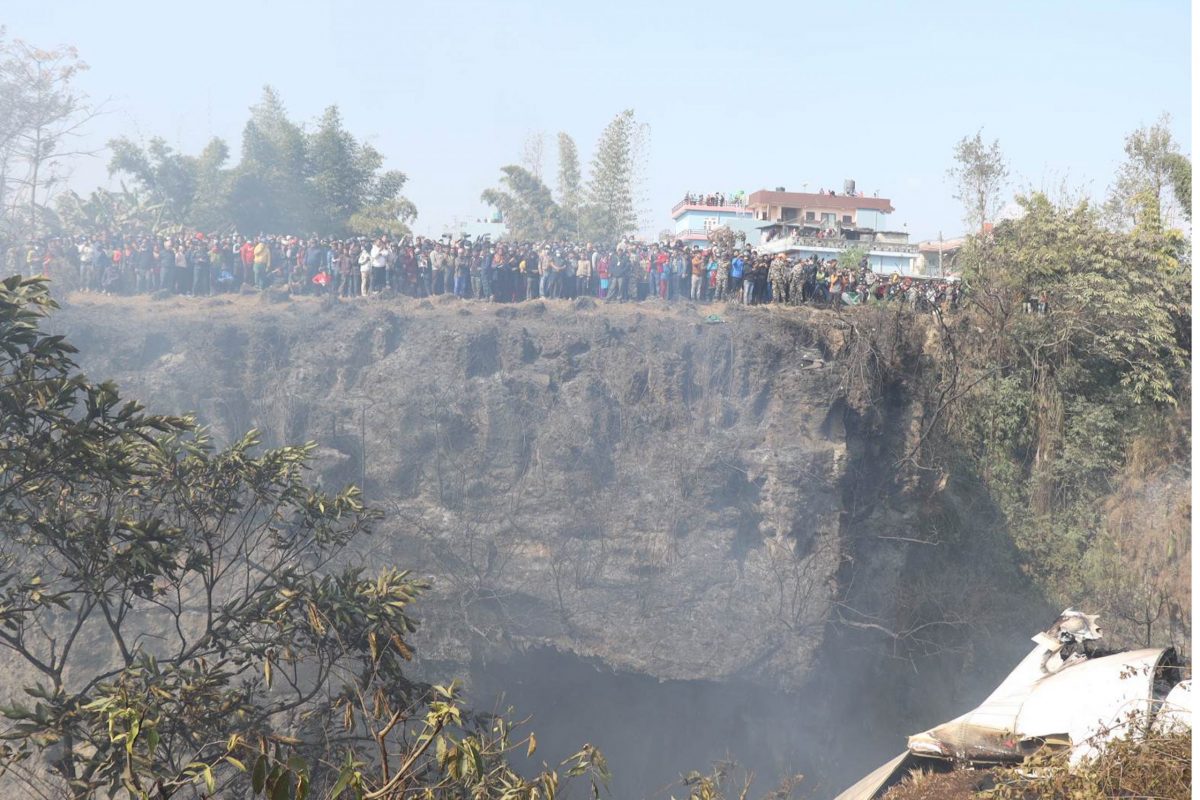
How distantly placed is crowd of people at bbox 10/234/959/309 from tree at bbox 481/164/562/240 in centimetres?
1198

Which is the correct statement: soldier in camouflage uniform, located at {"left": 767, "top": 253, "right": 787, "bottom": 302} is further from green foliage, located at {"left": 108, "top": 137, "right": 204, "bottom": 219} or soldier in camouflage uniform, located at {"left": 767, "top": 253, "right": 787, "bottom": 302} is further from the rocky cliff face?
green foliage, located at {"left": 108, "top": 137, "right": 204, "bottom": 219}

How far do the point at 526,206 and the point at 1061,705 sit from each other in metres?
29.0

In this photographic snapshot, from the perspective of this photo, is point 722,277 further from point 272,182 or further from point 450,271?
point 272,182

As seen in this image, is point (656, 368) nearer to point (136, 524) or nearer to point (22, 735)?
point (136, 524)

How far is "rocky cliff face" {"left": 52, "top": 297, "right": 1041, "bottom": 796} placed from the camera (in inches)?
770

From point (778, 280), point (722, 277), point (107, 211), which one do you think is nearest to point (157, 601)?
point (722, 277)

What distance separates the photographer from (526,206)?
120 feet

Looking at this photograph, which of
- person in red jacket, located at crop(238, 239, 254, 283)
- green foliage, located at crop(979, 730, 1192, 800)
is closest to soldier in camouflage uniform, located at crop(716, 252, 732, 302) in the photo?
person in red jacket, located at crop(238, 239, 254, 283)

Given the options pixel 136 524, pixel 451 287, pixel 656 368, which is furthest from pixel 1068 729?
pixel 451 287

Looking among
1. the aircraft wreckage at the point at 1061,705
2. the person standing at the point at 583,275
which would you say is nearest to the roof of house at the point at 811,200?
the person standing at the point at 583,275

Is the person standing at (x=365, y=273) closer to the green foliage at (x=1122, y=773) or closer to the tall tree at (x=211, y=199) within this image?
the tall tree at (x=211, y=199)

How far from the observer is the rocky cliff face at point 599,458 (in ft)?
64.2

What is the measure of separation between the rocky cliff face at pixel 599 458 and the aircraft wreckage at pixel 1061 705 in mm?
7235

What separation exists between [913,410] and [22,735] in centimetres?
1901
